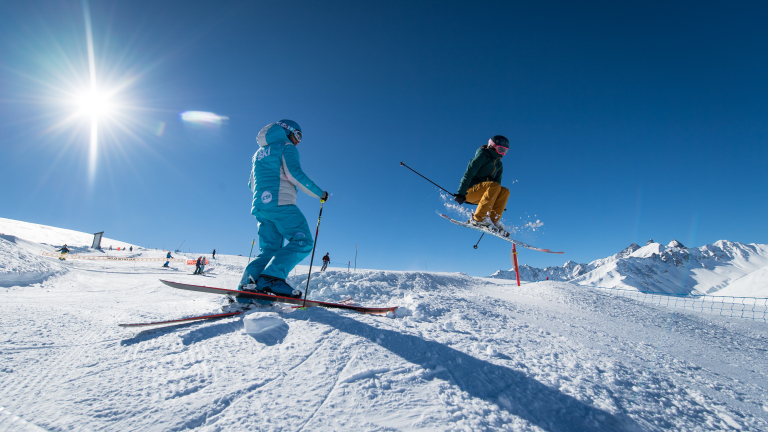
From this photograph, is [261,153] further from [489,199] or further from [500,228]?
[500,228]

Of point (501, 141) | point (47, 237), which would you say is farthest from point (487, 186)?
point (47, 237)

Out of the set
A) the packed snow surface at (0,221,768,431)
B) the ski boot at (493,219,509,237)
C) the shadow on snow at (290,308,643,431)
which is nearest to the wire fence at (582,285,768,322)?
the ski boot at (493,219,509,237)

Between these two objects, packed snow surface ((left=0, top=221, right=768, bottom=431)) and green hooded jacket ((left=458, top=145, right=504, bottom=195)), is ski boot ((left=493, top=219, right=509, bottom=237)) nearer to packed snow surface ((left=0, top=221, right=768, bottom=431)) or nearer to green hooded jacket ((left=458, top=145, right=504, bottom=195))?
green hooded jacket ((left=458, top=145, right=504, bottom=195))

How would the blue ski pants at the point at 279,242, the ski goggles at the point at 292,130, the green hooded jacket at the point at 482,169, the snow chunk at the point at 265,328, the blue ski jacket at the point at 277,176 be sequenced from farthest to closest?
the green hooded jacket at the point at 482,169 → the ski goggles at the point at 292,130 → the blue ski jacket at the point at 277,176 → the blue ski pants at the point at 279,242 → the snow chunk at the point at 265,328

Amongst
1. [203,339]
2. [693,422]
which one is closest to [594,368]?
[693,422]

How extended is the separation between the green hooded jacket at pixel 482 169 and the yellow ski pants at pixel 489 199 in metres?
0.19

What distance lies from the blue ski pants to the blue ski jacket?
13cm

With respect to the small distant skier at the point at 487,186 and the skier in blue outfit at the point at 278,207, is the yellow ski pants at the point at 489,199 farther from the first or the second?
the skier in blue outfit at the point at 278,207

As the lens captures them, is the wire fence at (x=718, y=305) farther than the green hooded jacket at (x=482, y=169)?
Yes

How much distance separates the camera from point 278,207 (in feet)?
11.7

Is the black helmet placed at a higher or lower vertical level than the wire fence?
higher

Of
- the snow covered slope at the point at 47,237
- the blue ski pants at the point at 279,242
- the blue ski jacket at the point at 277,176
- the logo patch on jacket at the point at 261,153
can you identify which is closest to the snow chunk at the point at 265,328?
the blue ski pants at the point at 279,242

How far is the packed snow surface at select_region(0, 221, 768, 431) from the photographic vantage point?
47.1 inches

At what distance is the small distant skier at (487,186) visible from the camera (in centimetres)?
634
